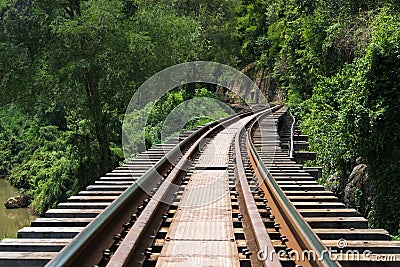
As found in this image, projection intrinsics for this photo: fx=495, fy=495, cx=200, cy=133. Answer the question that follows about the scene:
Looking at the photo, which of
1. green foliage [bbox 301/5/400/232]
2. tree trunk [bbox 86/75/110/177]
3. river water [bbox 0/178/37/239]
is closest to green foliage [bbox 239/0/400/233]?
green foliage [bbox 301/5/400/232]

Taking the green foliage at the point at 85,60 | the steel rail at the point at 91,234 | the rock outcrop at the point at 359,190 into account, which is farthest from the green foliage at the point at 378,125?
the green foliage at the point at 85,60

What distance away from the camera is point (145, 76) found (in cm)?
1928

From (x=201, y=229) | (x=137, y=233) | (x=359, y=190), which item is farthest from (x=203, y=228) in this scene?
(x=359, y=190)

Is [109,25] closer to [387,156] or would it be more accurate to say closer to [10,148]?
[387,156]

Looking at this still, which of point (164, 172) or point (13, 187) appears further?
point (13, 187)

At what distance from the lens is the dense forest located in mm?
11711

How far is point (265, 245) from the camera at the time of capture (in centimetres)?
357

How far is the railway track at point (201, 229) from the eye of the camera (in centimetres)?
335

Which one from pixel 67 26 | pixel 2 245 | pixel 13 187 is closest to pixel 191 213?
pixel 2 245

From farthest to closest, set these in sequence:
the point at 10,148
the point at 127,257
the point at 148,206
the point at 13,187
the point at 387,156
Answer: the point at 10,148, the point at 13,187, the point at 387,156, the point at 148,206, the point at 127,257

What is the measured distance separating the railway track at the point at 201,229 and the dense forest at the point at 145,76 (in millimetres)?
5806

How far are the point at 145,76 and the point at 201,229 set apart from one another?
1519 cm

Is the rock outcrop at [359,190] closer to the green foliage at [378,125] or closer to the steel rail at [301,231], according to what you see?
the green foliage at [378,125]

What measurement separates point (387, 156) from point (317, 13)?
571 inches
